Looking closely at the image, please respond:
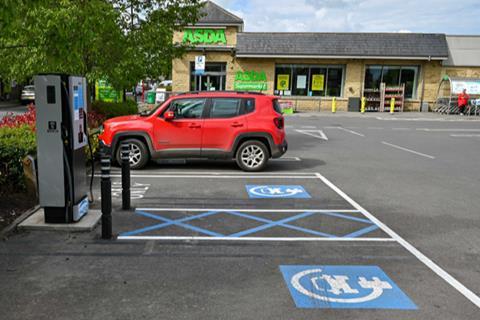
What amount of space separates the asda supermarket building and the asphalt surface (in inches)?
889

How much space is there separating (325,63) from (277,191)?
81.9 ft

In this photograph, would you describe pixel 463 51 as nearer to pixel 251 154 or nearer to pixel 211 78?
pixel 211 78

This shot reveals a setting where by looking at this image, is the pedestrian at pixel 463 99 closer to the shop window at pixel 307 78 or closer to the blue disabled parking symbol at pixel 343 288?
the shop window at pixel 307 78

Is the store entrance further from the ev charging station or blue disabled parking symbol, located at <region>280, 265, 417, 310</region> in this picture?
blue disabled parking symbol, located at <region>280, 265, 417, 310</region>

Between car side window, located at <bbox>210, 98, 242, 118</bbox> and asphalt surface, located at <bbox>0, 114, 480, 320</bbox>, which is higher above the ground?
car side window, located at <bbox>210, 98, 242, 118</bbox>

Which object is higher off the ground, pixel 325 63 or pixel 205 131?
pixel 325 63

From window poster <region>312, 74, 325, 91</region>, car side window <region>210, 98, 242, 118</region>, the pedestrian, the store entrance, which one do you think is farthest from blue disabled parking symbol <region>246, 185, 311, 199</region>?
the pedestrian

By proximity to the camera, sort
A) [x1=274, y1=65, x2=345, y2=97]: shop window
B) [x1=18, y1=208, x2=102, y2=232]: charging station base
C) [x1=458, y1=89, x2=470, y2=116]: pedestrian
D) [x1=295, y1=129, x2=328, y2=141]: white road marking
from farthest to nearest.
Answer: [x1=274, y1=65, x2=345, y2=97]: shop window, [x1=458, y1=89, x2=470, y2=116]: pedestrian, [x1=295, y1=129, x2=328, y2=141]: white road marking, [x1=18, y1=208, x2=102, y2=232]: charging station base

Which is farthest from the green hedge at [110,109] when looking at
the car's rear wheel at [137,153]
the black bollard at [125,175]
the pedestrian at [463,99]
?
the pedestrian at [463,99]

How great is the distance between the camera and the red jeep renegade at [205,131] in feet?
32.7

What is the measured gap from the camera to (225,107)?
33.3 ft

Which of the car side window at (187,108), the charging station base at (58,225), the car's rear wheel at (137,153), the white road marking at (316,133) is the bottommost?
the charging station base at (58,225)

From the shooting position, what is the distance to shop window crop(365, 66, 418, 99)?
104 feet

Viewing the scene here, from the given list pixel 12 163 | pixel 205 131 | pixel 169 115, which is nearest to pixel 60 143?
pixel 12 163
